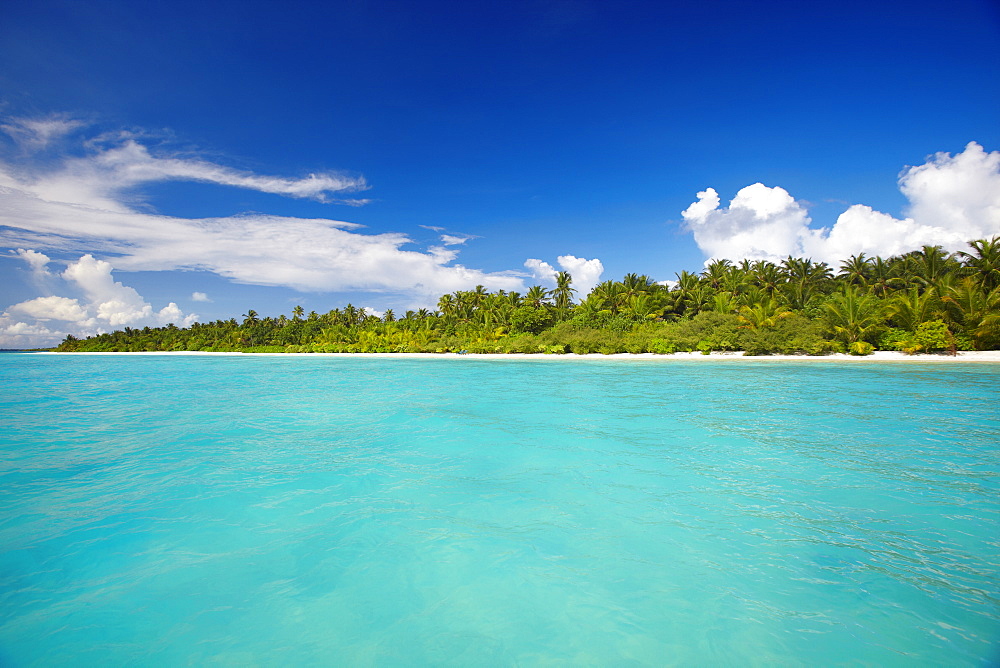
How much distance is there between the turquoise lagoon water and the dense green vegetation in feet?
78.3

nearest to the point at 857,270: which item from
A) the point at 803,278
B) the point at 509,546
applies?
the point at 803,278

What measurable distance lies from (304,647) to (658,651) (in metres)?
2.64

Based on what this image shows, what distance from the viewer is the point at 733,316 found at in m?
35.4

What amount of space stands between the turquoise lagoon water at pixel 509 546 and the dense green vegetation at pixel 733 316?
940 inches

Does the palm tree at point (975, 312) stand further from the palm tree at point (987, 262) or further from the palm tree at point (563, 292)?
the palm tree at point (563, 292)

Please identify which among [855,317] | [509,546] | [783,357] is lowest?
[509,546]

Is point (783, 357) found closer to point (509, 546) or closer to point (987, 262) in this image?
point (987, 262)

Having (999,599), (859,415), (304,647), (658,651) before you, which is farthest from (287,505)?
(859,415)

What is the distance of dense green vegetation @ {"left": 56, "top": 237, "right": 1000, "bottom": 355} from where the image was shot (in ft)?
89.8

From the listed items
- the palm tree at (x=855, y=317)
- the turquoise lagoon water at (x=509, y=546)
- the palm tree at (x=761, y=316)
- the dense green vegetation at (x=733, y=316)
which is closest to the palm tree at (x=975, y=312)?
the dense green vegetation at (x=733, y=316)

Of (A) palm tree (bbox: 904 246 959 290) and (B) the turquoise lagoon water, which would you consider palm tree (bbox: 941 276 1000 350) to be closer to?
(A) palm tree (bbox: 904 246 959 290)

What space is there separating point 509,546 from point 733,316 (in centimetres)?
3653

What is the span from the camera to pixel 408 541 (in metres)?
4.82

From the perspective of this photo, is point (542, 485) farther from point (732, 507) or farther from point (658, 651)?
point (658, 651)
